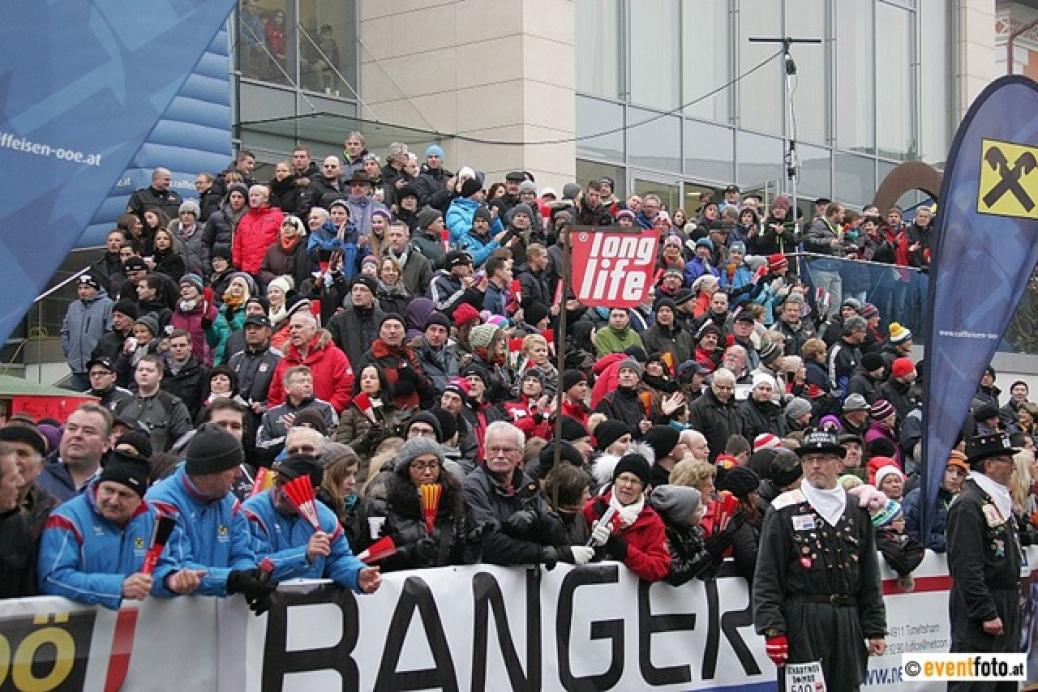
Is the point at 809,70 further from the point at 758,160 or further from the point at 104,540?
the point at 104,540

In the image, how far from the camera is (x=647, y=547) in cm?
998

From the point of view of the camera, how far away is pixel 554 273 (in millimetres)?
Answer: 18125

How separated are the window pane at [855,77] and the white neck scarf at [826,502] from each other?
26663mm

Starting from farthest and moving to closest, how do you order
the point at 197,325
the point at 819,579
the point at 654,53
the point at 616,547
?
1. the point at 654,53
2. the point at 197,325
3. the point at 616,547
4. the point at 819,579

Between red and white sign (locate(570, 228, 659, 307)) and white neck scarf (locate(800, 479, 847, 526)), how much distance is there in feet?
6.43

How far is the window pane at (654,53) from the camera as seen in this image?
3027 cm

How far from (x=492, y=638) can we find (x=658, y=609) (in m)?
1.41

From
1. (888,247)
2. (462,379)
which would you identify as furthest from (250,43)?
(462,379)

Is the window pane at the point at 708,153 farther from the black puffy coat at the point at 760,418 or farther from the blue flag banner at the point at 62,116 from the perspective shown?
the blue flag banner at the point at 62,116

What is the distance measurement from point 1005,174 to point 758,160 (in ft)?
72.2

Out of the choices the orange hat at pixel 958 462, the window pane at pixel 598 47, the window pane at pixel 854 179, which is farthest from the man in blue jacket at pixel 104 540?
the window pane at pixel 854 179

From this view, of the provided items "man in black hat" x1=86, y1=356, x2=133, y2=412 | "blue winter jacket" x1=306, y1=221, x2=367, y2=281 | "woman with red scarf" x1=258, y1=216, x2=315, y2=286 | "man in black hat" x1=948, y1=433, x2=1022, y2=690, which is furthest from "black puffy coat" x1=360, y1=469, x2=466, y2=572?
"woman with red scarf" x1=258, y1=216, x2=315, y2=286

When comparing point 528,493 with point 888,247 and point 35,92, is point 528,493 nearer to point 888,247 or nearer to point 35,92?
point 35,92

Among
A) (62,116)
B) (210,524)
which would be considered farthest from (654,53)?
(62,116)
